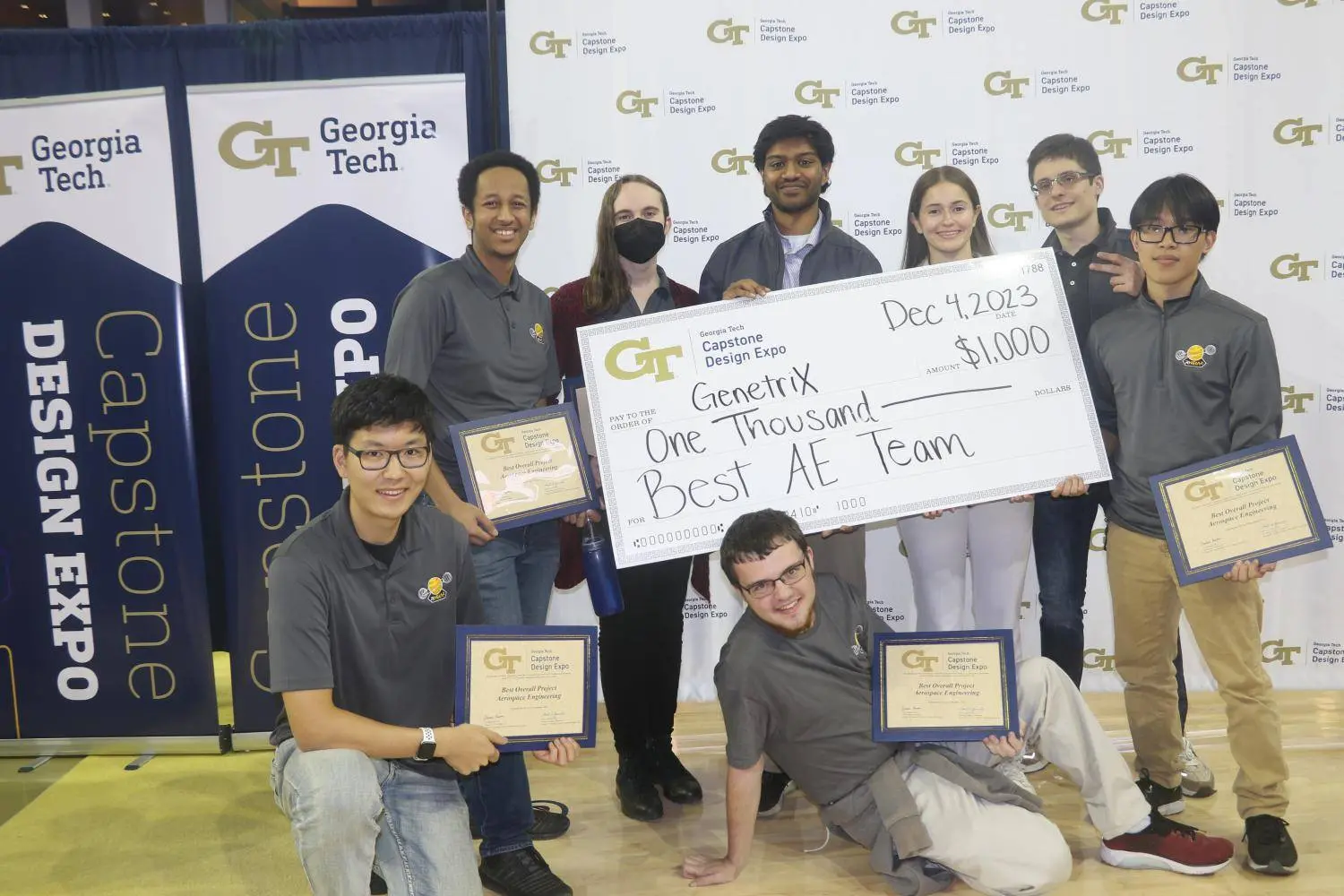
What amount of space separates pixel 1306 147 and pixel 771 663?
2.77m

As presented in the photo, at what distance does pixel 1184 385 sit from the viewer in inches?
106

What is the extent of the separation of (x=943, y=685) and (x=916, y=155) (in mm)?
2069

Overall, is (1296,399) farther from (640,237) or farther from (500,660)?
(500,660)

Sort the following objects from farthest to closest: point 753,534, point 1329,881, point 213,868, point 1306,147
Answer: point 1306,147, point 213,868, point 1329,881, point 753,534

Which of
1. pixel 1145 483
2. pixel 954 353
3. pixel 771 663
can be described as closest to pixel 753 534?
pixel 771 663

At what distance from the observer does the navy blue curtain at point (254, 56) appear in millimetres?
3770

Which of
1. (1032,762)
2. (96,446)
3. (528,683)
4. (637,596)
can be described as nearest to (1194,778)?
(1032,762)

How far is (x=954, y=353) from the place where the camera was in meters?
2.90

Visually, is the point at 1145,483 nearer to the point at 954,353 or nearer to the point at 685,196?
the point at 954,353

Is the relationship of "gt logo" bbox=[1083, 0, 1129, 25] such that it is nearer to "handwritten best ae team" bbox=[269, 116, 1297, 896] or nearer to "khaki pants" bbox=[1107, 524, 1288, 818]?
"handwritten best ae team" bbox=[269, 116, 1297, 896]

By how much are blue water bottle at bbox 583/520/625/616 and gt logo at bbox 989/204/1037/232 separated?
75.2 inches

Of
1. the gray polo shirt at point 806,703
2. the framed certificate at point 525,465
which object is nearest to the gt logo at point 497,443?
the framed certificate at point 525,465

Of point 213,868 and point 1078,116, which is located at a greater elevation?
point 1078,116

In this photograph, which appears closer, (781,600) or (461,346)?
(781,600)
